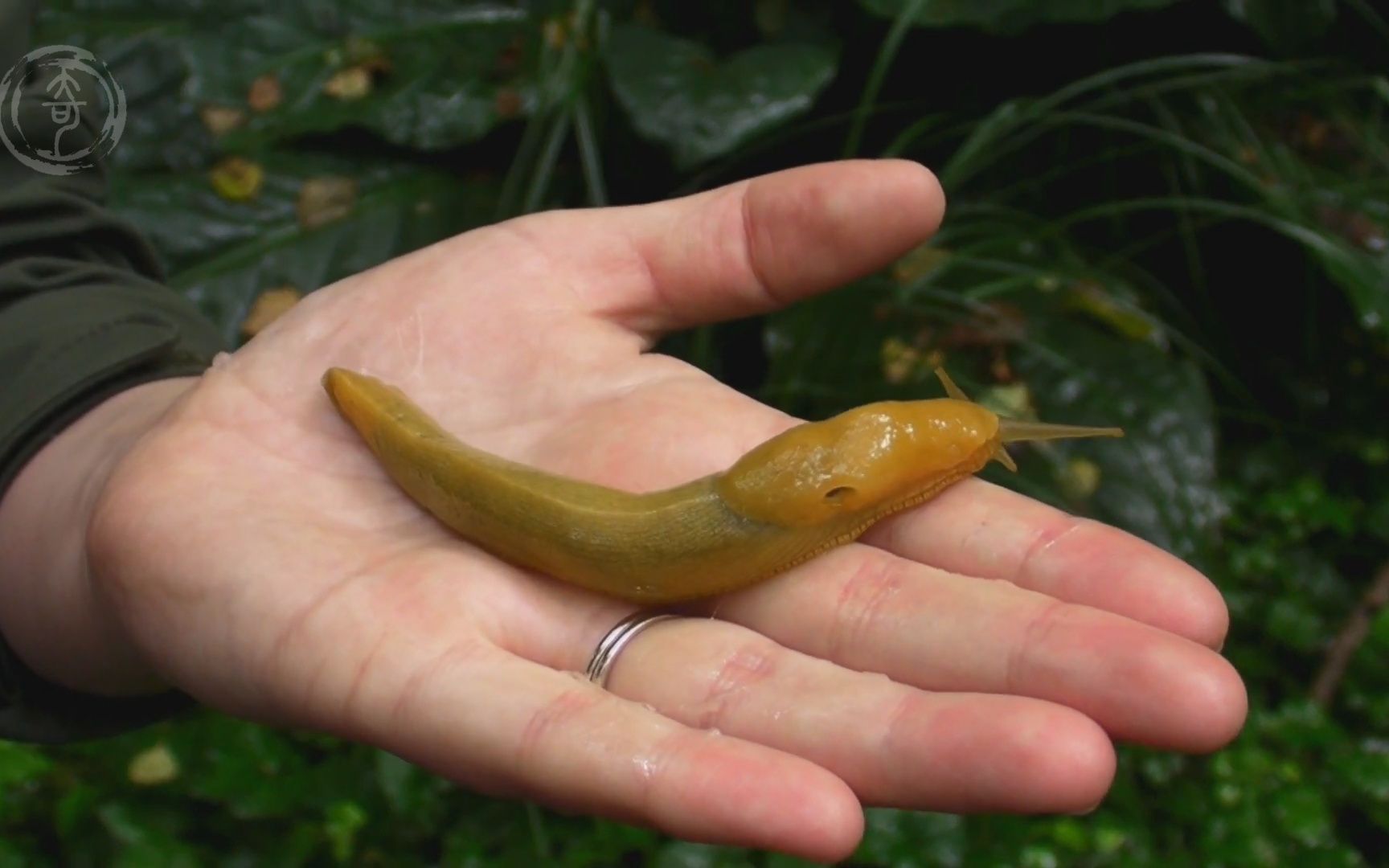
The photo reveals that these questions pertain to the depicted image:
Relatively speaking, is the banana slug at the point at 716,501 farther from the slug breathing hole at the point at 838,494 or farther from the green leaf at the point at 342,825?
the green leaf at the point at 342,825

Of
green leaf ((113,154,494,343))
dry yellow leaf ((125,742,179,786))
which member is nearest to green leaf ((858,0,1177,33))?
green leaf ((113,154,494,343))

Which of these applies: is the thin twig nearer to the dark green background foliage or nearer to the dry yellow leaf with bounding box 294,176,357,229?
the dark green background foliage

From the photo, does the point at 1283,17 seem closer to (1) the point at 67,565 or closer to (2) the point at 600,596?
(2) the point at 600,596

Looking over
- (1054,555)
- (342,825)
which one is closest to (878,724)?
(1054,555)

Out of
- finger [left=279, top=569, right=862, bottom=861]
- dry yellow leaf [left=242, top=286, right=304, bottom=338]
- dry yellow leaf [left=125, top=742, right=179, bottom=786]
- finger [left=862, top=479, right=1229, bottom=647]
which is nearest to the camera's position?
finger [left=279, top=569, right=862, bottom=861]

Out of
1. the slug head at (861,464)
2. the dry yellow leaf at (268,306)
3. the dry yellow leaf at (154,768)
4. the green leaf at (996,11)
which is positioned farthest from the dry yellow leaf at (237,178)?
the slug head at (861,464)
